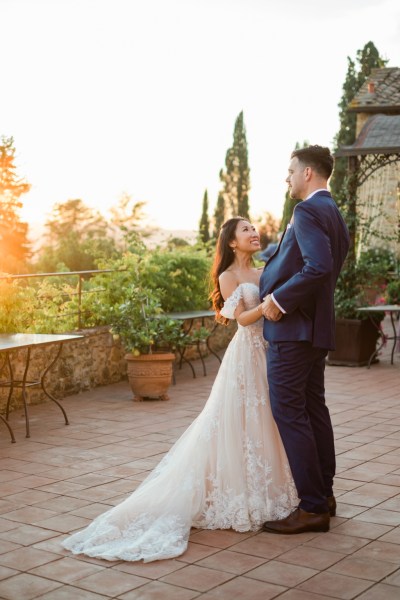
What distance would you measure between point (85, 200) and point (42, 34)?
38.7 meters

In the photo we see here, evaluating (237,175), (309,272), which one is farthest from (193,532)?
(237,175)

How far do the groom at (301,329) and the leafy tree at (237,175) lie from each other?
130 ft

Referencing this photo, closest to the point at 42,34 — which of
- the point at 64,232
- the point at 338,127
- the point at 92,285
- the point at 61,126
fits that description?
the point at 92,285

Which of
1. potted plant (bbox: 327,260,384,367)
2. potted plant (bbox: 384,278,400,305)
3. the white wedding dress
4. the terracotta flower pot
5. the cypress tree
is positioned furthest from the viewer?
the cypress tree

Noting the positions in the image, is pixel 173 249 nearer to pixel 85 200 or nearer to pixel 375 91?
pixel 375 91

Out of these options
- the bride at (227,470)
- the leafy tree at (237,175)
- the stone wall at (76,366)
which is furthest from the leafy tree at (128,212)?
the bride at (227,470)

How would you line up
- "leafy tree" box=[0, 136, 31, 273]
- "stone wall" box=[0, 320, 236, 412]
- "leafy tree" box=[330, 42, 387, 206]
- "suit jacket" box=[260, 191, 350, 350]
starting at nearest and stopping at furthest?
"suit jacket" box=[260, 191, 350, 350] → "stone wall" box=[0, 320, 236, 412] → "leafy tree" box=[330, 42, 387, 206] → "leafy tree" box=[0, 136, 31, 273]

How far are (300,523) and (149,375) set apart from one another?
12.4 ft

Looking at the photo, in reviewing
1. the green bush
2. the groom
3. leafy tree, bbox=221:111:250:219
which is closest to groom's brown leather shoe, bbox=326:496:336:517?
the groom

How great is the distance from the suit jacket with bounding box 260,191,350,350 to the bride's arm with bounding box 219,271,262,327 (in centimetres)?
15

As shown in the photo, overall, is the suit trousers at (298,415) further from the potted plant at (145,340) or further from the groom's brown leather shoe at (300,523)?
the potted plant at (145,340)

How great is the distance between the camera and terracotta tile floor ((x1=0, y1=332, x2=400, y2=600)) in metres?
3.28

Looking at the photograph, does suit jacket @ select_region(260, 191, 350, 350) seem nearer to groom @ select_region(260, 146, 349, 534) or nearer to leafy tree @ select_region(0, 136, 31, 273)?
groom @ select_region(260, 146, 349, 534)

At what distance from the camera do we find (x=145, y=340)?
300 inches
